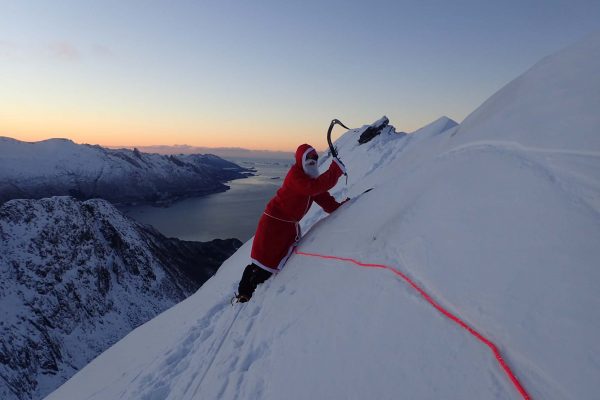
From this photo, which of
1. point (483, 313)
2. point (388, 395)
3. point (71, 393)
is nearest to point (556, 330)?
point (483, 313)

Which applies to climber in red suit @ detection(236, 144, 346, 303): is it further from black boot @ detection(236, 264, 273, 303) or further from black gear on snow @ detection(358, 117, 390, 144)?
black gear on snow @ detection(358, 117, 390, 144)

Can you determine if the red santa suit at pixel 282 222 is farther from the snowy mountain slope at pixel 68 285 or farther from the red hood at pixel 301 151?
the snowy mountain slope at pixel 68 285

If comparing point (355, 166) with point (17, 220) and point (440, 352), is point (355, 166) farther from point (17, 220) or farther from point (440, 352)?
point (17, 220)

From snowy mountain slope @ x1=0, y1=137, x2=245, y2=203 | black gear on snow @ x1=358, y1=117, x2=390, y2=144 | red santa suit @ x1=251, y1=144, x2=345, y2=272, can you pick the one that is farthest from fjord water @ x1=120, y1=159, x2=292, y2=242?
red santa suit @ x1=251, y1=144, x2=345, y2=272

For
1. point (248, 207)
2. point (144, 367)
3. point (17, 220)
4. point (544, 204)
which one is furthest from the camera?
point (248, 207)

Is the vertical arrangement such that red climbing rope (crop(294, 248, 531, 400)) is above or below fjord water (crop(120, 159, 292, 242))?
above

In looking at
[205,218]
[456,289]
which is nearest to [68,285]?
[456,289]

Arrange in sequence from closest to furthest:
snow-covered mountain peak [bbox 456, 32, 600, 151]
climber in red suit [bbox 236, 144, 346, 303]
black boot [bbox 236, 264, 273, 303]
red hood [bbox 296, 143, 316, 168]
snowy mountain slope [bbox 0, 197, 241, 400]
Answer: snow-covered mountain peak [bbox 456, 32, 600, 151]
red hood [bbox 296, 143, 316, 168]
climber in red suit [bbox 236, 144, 346, 303]
black boot [bbox 236, 264, 273, 303]
snowy mountain slope [bbox 0, 197, 241, 400]

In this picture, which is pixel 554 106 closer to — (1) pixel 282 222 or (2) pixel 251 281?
(1) pixel 282 222
